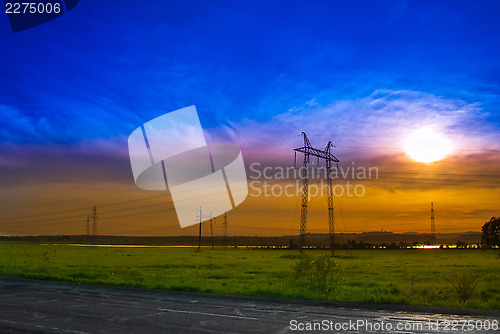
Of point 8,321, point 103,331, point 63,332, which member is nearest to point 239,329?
point 103,331

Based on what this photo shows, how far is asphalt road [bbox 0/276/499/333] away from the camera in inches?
513

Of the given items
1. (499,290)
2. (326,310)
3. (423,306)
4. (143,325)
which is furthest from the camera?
(499,290)

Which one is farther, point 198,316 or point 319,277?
point 319,277

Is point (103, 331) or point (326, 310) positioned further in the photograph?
point (326, 310)

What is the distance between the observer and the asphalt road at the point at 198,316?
13.0 metres

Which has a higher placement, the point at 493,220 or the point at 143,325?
the point at 493,220

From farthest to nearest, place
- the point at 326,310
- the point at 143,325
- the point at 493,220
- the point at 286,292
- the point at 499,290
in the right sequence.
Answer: the point at 493,220 < the point at 499,290 < the point at 286,292 < the point at 326,310 < the point at 143,325

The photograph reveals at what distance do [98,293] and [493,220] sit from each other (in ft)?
129

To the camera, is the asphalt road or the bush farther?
the bush

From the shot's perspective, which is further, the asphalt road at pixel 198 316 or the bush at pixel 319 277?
the bush at pixel 319 277

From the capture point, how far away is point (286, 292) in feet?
74.4

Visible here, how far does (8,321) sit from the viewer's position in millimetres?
14141

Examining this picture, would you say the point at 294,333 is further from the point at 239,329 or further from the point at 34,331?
the point at 34,331

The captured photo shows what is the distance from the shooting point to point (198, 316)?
50.6 ft
